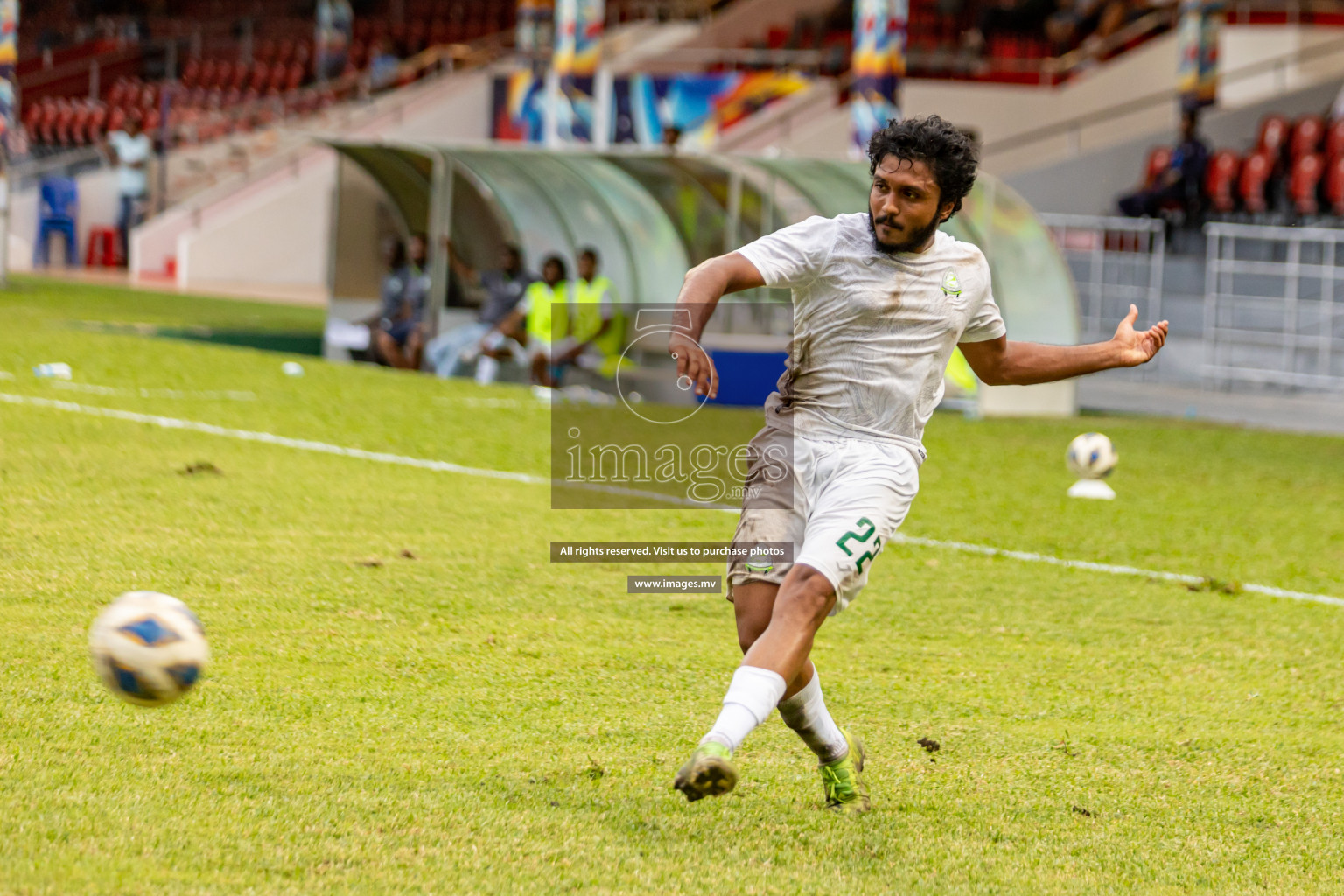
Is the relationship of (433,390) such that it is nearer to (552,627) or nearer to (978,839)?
(552,627)

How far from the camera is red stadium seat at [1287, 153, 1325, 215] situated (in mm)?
20094

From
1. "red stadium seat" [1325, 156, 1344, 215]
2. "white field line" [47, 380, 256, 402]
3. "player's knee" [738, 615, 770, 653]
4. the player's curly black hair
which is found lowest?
"player's knee" [738, 615, 770, 653]

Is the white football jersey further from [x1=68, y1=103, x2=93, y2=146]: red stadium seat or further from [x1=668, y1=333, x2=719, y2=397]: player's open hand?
[x1=68, y1=103, x2=93, y2=146]: red stadium seat

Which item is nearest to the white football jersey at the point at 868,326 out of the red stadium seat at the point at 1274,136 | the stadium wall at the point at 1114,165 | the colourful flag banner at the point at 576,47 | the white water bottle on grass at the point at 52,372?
the white water bottle on grass at the point at 52,372

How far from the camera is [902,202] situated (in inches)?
166

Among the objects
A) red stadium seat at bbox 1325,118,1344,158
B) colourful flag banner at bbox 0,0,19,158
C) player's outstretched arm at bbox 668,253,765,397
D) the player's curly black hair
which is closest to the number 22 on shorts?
player's outstretched arm at bbox 668,253,765,397

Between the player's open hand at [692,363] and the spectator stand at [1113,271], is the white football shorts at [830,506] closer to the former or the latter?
the player's open hand at [692,363]

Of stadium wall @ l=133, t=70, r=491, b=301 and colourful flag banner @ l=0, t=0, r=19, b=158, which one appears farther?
stadium wall @ l=133, t=70, r=491, b=301

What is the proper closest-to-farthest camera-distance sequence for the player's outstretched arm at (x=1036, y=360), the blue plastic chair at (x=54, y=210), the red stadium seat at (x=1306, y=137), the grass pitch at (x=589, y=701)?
the grass pitch at (x=589, y=701)
the player's outstretched arm at (x=1036, y=360)
the red stadium seat at (x=1306, y=137)
the blue plastic chair at (x=54, y=210)

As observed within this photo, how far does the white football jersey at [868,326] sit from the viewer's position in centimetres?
432

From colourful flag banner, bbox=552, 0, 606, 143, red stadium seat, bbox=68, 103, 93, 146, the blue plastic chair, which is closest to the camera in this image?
colourful flag banner, bbox=552, 0, 606, 143

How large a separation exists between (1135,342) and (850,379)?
3.33ft

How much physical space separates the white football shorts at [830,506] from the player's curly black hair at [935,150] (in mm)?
701

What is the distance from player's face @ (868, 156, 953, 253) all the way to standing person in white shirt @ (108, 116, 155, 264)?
29.6 m
